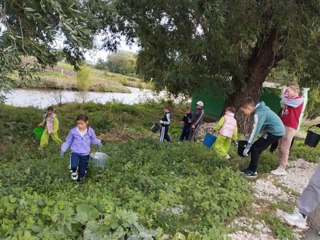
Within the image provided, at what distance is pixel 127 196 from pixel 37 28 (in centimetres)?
347

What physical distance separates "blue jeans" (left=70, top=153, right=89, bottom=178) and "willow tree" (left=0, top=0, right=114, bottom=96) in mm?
1532

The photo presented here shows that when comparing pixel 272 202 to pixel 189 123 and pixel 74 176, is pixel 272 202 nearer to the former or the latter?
pixel 74 176

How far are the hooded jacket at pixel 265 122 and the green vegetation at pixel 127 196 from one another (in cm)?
95

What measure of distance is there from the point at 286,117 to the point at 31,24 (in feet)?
17.6

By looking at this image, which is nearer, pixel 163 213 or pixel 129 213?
→ pixel 129 213

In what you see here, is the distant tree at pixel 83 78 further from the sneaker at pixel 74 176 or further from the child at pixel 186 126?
the sneaker at pixel 74 176

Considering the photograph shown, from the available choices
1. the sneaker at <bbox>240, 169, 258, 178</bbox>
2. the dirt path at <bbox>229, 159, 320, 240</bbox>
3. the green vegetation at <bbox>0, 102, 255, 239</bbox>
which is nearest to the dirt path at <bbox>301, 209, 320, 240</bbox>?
the dirt path at <bbox>229, 159, 320, 240</bbox>

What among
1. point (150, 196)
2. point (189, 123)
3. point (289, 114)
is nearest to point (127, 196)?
point (150, 196)

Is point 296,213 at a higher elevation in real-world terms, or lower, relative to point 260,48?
lower

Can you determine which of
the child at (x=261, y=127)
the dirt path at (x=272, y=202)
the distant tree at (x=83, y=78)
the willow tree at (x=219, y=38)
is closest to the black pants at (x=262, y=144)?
the child at (x=261, y=127)

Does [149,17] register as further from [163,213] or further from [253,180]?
[163,213]

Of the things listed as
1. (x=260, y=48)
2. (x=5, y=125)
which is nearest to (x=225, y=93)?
(x=260, y=48)

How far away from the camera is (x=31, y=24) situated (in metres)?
5.64

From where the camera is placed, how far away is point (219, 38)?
8.67 metres
